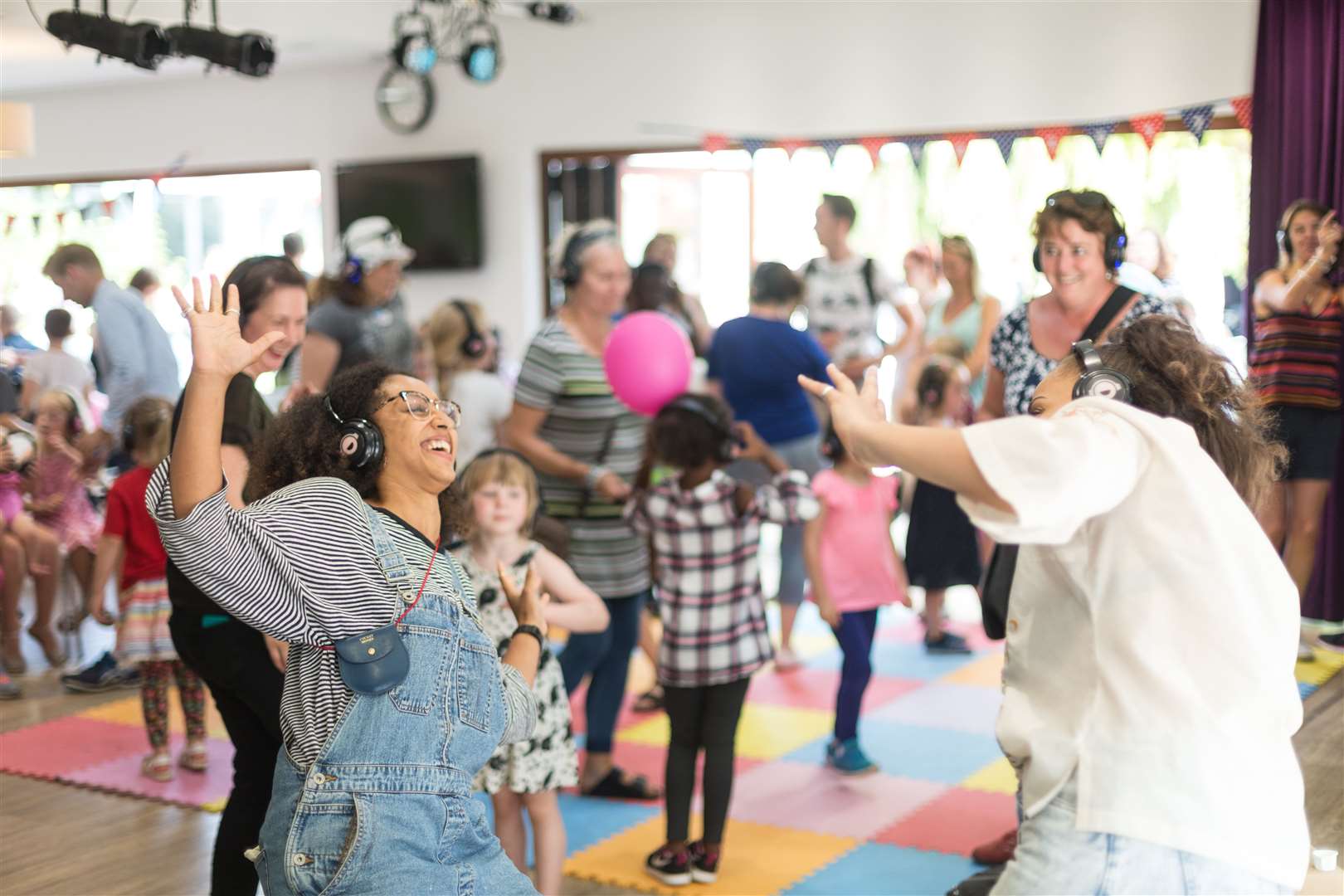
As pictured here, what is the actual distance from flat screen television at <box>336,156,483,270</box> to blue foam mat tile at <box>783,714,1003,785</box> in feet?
19.3

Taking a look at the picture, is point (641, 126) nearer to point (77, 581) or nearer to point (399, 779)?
point (77, 581)

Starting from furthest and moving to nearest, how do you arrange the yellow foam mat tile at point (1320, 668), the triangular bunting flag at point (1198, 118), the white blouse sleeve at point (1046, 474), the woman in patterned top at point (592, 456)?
the triangular bunting flag at point (1198, 118) < the yellow foam mat tile at point (1320, 668) < the woman in patterned top at point (592, 456) < the white blouse sleeve at point (1046, 474)

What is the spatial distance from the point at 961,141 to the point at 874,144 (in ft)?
1.78

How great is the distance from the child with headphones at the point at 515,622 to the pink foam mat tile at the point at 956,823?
1.00 m

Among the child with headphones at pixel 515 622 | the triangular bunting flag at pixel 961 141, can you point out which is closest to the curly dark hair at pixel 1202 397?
the child with headphones at pixel 515 622

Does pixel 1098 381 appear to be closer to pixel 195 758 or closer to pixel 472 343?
pixel 195 758

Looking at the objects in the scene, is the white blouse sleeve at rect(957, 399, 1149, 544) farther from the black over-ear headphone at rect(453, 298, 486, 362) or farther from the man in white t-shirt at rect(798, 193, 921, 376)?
the man in white t-shirt at rect(798, 193, 921, 376)

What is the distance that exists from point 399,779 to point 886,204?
8.12m

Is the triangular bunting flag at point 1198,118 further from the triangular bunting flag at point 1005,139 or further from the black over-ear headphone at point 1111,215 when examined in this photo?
the black over-ear headphone at point 1111,215

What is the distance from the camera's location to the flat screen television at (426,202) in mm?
9414

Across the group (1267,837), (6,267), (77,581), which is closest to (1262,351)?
(1267,837)

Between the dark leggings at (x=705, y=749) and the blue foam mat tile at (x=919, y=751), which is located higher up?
the dark leggings at (x=705, y=749)

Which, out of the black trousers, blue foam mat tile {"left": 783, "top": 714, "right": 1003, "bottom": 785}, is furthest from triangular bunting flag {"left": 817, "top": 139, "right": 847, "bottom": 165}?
the black trousers

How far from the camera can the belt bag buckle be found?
1.64m
